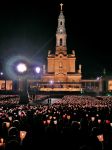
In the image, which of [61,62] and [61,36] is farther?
[61,36]

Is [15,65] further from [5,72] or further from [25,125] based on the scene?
[5,72]

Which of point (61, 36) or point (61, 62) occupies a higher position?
point (61, 36)

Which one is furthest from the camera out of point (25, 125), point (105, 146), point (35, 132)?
point (25, 125)

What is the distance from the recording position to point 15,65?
69.2 ft

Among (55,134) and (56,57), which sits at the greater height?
(56,57)

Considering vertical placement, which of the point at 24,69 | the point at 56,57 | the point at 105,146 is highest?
the point at 56,57

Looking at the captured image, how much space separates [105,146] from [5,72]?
362 ft

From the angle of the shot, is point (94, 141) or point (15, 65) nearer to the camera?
point (94, 141)

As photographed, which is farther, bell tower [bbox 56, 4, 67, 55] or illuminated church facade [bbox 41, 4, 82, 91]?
bell tower [bbox 56, 4, 67, 55]

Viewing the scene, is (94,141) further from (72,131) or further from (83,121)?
(83,121)

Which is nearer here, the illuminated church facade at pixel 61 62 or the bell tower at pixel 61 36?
the illuminated church facade at pixel 61 62

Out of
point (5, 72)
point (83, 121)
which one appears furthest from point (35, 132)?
point (5, 72)

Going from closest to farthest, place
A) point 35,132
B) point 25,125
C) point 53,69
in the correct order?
point 35,132 → point 25,125 → point 53,69

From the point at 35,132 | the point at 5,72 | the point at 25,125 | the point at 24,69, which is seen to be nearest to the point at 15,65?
the point at 24,69
